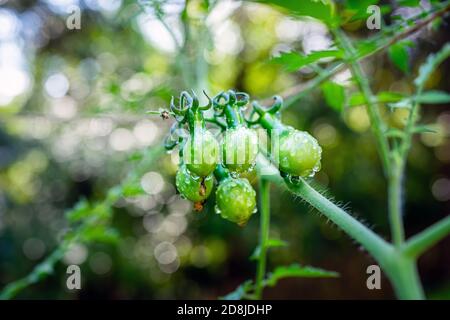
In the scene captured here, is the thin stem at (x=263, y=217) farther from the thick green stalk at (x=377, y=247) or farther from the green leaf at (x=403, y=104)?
the green leaf at (x=403, y=104)

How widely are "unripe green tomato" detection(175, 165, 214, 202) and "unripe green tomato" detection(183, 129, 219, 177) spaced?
0.8 inches

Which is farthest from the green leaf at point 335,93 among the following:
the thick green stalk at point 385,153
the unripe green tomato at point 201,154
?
the unripe green tomato at point 201,154

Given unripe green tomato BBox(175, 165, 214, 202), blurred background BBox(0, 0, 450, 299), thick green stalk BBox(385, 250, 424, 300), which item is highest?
blurred background BBox(0, 0, 450, 299)

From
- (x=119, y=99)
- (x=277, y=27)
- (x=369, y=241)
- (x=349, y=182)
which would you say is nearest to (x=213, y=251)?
(x=349, y=182)

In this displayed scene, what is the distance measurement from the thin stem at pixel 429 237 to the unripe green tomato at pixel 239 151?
29cm

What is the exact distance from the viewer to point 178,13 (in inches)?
52.8

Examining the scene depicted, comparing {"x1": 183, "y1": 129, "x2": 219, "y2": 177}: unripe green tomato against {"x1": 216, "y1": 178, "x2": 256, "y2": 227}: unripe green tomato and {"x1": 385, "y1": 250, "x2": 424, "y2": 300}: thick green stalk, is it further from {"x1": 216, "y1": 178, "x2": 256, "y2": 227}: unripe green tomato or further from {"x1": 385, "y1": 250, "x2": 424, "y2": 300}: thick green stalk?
{"x1": 385, "y1": 250, "x2": 424, "y2": 300}: thick green stalk

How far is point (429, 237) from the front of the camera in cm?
75

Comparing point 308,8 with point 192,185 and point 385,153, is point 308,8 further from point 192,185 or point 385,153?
point 385,153

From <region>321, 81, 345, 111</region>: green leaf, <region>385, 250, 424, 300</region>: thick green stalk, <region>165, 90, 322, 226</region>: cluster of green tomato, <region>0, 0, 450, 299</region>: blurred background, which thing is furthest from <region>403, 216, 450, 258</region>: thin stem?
<region>0, 0, 450, 299</region>: blurred background

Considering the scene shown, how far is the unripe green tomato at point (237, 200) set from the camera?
72cm

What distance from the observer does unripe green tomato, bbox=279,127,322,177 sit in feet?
2.25

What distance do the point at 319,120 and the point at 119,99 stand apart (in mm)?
3106
